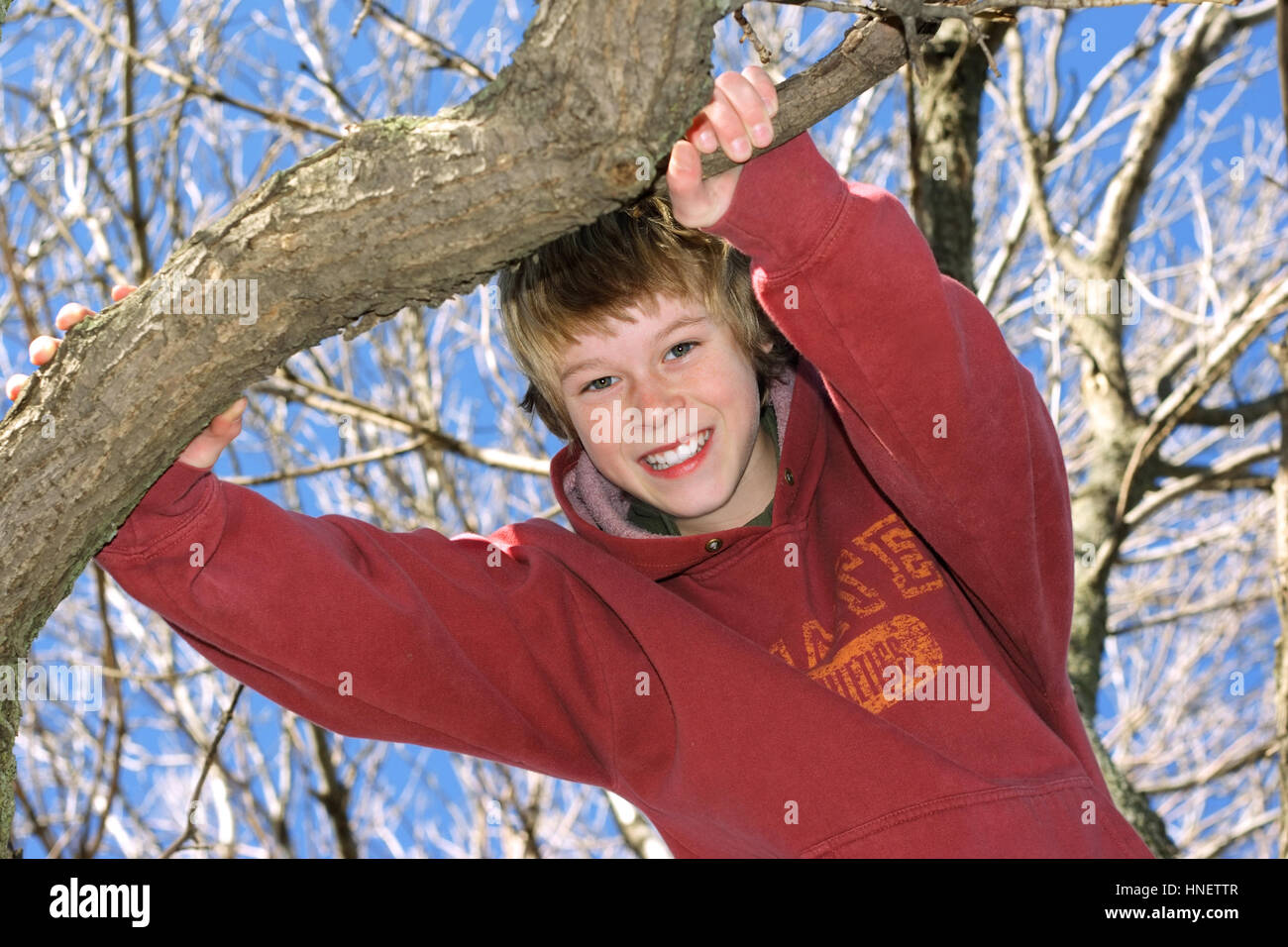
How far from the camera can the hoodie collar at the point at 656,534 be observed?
2184 millimetres

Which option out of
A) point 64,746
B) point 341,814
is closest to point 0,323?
point 64,746

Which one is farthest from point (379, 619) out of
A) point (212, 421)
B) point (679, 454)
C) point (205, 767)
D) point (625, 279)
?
point (205, 767)

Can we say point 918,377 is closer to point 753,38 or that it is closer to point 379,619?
point 753,38

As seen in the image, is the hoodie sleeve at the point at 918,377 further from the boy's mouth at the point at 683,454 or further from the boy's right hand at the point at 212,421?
the boy's right hand at the point at 212,421

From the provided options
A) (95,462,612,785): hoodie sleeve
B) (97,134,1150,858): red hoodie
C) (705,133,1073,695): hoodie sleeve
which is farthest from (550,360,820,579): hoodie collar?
(705,133,1073,695): hoodie sleeve

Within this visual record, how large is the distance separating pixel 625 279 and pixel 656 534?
0.51 metres

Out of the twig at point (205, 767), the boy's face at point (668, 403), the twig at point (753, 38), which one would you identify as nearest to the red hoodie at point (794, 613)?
the boy's face at point (668, 403)

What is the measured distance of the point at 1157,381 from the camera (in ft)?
13.0

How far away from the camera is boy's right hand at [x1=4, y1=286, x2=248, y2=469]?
1.68 metres

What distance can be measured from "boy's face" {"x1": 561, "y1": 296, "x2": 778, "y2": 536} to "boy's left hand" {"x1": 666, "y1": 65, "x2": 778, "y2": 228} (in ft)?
1.72

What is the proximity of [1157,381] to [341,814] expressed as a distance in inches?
115

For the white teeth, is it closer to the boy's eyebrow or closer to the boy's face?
the boy's face

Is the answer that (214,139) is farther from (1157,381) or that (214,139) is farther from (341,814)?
(1157,381)

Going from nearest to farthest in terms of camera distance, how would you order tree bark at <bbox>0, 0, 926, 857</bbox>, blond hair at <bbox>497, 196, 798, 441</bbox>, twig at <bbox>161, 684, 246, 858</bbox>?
tree bark at <bbox>0, 0, 926, 857</bbox>, blond hair at <bbox>497, 196, 798, 441</bbox>, twig at <bbox>161, 684, 246, 858</bbox>
